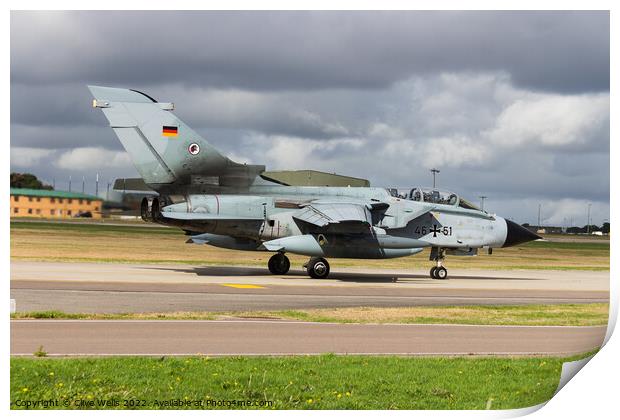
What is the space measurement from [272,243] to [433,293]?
640cm

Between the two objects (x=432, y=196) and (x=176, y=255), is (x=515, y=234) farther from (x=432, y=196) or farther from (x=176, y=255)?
(x=176, y=255)

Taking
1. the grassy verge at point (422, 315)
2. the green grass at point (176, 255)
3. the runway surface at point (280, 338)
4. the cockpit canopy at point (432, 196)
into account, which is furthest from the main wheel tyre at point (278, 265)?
the runway surface at point (280, 338)

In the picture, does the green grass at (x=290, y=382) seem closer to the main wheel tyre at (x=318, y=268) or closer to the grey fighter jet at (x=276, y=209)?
the grey fighter jet at (x=276, y=209)

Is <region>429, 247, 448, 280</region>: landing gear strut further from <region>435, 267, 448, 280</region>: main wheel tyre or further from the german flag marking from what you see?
the german flag marking

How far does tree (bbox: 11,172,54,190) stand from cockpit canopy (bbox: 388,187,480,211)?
64.8 ft

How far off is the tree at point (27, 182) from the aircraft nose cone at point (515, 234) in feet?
79.5

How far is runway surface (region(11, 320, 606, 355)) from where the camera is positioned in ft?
46.9

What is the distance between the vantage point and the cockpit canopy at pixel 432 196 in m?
32.7

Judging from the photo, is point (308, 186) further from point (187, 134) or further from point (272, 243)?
point (187, 134)

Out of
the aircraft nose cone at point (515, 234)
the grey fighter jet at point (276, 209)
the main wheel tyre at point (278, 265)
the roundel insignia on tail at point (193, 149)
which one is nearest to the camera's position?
the grey fighter jet at point (276, 209)

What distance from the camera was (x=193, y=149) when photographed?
28891 mm

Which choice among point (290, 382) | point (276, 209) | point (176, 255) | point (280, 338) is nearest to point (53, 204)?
point (280, 338)

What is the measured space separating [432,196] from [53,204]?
20740mm

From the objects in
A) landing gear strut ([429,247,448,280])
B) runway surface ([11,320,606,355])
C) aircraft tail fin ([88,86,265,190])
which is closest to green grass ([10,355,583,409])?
runway surface ([11,320,606,355])
